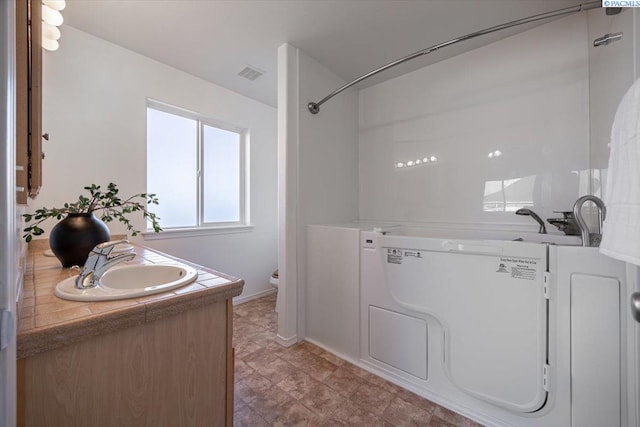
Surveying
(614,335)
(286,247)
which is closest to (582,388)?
(614,335)

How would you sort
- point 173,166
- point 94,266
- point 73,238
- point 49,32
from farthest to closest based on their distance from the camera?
1. point 173,166
2. point 49,32
3. point 73,238
4. point 94,266

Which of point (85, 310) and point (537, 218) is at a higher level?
point (537, 218)

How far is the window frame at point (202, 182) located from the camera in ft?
7.62

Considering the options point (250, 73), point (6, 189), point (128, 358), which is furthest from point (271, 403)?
point (250, 73)

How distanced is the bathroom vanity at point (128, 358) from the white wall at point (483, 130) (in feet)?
6.30

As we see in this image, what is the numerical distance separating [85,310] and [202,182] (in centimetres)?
223

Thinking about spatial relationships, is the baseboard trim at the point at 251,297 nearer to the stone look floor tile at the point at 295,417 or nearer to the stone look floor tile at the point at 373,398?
the stone look floor tile at the point at 295,417

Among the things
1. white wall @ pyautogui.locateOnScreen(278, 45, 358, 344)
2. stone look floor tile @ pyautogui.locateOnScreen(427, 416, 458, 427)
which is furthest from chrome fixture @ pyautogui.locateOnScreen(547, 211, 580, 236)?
white wall @ pyautogui.locateOnScreen(278, 45, 358, 344)

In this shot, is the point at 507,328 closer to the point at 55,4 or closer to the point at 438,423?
the point at 438,423

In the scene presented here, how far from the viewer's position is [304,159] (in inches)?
80.7

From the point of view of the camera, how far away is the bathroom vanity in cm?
56

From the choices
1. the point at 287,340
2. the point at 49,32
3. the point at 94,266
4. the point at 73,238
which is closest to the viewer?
the point at 94,266

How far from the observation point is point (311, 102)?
212cm

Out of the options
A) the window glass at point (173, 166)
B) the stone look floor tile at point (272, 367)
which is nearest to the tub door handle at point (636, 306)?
the stone look floor tile at point (272, 367)
